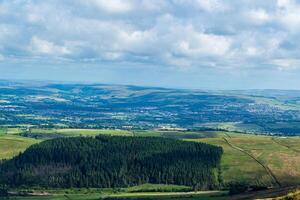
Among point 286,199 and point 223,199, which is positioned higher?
point 286,199

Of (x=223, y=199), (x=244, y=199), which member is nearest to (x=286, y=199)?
(x=244, y=199)

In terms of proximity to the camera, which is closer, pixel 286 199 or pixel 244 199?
pixel 286 199

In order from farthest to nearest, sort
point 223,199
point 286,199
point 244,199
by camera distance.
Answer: point 223,199 < point 244,199 < point 286,199

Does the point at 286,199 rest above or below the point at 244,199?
above

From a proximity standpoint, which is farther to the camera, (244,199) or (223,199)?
(223,199)

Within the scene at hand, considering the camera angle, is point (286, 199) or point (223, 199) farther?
point (223, 199)

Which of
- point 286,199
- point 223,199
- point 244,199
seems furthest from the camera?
point 223,199

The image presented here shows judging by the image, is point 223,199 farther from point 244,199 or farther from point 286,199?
point 286,199
